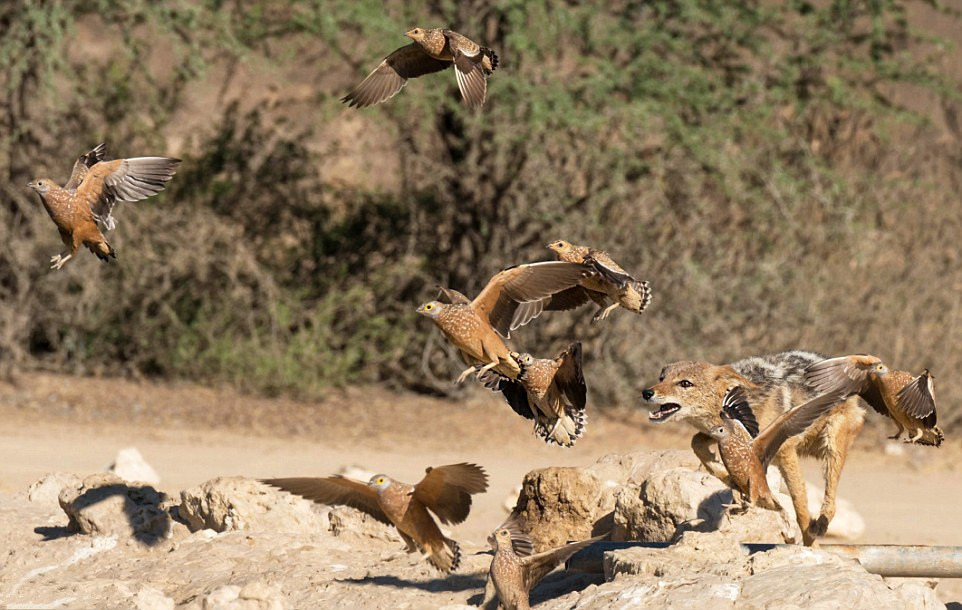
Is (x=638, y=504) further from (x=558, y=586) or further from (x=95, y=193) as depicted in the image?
(x=95, y=193)

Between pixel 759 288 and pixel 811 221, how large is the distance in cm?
115

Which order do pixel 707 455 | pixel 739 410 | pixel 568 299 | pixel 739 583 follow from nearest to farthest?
pixel 739 583, pixel 739 410, pixel 568 299, pixel 707 455

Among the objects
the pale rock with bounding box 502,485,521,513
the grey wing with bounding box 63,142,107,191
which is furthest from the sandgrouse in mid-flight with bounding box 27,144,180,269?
the pale rock with bounding box 502,485,521,513

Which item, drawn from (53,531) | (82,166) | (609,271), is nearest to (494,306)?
(609,271)

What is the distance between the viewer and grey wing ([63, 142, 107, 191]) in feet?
25.0

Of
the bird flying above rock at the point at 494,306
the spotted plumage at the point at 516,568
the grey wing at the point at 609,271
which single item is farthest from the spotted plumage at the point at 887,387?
the spotted plumage at the point at 516,568

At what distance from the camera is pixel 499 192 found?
15.9 meters

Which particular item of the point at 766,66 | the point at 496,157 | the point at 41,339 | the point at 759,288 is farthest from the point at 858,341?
the point at 41,339

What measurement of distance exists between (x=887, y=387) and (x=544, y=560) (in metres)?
1.82

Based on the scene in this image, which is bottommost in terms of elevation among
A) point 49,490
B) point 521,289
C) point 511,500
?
point 511,500

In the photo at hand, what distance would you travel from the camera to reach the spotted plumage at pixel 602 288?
21.1 ft

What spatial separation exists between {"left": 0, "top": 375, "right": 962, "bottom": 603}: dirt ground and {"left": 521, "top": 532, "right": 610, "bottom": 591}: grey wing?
3.93 metres

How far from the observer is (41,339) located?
16.6 m

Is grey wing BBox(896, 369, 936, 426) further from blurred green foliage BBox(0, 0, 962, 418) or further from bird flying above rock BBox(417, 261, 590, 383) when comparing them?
blurred green foliage BBox(0, 0, 962, 418)
